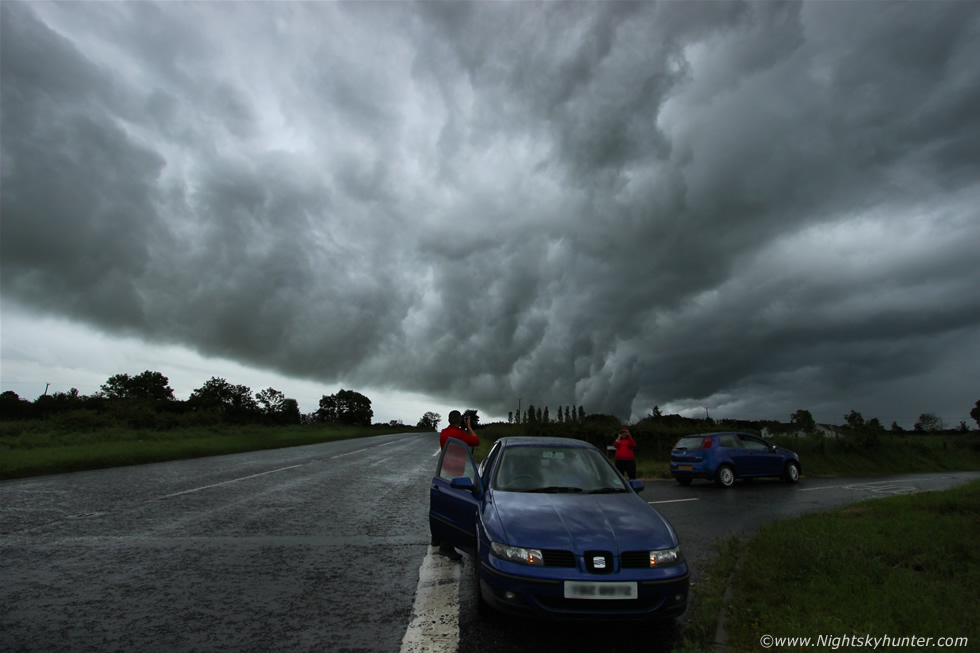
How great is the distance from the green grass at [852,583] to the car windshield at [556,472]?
1.31 m

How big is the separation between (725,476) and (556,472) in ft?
39.4

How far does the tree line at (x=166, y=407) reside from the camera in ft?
137

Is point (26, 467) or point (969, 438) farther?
point (969, 438)

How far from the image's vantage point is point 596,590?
3.77 metres

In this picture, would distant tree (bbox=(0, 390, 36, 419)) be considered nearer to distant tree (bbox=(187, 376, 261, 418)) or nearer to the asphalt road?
distant tree (bbox=(187, 376, 261, 418))

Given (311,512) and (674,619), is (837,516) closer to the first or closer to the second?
(674,619)

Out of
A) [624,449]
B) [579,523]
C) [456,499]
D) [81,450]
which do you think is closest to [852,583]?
[579,523]

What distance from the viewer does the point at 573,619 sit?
3744mm

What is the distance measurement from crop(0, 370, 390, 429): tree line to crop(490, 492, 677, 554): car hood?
4047cm

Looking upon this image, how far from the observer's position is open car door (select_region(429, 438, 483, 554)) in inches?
206

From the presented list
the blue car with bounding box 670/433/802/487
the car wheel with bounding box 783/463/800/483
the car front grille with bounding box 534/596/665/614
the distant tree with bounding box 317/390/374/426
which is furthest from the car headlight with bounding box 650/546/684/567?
the distant tree with bounding box 317/390/374/426

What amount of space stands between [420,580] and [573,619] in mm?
2003

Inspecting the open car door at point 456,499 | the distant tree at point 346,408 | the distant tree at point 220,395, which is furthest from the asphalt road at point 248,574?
the distant tree at point 346,408

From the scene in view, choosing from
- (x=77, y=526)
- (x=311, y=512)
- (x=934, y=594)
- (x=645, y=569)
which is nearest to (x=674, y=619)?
(x=645, y=569)
